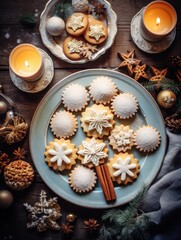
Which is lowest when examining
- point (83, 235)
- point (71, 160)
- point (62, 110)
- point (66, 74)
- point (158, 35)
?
point (83, 235)

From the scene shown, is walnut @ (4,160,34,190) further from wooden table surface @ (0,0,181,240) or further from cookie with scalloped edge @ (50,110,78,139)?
cookie with scalloped edge @ (50,110,78,139)

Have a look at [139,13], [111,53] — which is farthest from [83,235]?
[139,13]

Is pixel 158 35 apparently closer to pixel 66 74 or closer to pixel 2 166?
pixel 66 74

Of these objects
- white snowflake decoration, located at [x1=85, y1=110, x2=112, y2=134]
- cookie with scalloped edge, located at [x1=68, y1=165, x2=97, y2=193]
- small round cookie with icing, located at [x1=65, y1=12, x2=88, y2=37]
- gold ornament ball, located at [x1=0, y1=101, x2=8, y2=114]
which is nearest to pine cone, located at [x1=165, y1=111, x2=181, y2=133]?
white snowflake decoration, located at [x1=85, y1=110, x2=112, y2=134]

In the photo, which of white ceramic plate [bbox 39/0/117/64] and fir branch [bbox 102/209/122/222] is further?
white ceramic plate [bbox 39/0/117/64]

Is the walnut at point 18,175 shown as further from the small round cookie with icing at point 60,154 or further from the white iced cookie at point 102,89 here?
the white iced cookie at point 102,89

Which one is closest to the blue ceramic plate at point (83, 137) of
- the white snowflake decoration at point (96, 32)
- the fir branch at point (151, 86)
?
the fir branch at point (151, 86)
